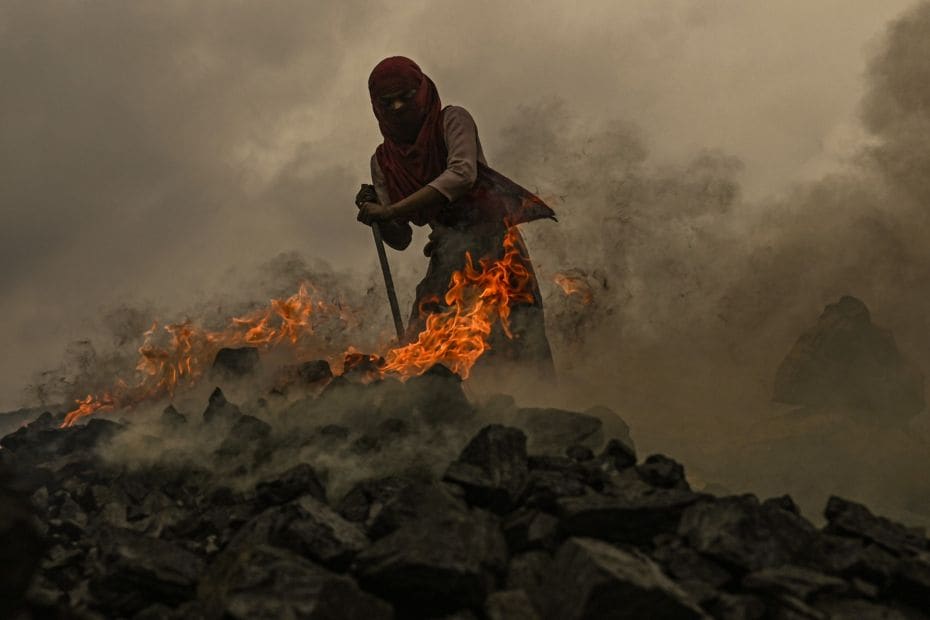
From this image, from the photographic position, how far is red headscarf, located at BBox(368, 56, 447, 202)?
838 cm

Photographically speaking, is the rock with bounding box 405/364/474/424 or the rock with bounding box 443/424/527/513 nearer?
the rock with bounding box 443/424/527/513

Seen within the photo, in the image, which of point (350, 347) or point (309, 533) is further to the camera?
point (350, 347)

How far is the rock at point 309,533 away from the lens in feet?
12.4

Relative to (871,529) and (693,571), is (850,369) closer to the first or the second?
(871,529)

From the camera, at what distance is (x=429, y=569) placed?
11.1 ft

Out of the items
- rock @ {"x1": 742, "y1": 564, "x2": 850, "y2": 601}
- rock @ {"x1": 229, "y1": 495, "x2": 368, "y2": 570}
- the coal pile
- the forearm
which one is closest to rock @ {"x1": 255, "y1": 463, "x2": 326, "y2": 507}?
the coal pile

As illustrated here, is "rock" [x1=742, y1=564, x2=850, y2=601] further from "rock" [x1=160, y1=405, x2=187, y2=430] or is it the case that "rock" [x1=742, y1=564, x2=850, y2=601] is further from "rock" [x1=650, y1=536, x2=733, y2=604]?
"rock" [x1=160, y1=405, x2=187, y2=430]

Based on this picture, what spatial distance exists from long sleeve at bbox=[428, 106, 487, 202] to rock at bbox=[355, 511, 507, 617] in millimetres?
4989

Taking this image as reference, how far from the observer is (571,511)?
3.91 meters


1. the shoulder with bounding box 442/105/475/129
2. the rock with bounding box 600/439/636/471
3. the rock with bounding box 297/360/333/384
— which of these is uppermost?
the shoulder with bounding box 442/105/475/129

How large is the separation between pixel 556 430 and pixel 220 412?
3.17m

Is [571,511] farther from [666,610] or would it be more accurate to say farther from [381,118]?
[381,118]

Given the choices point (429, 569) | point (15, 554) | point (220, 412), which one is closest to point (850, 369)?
point (220, 412)

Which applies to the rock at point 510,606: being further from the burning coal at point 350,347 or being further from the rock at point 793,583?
the burning coal at point 350,347
